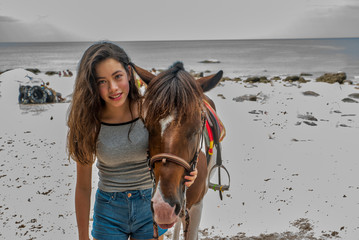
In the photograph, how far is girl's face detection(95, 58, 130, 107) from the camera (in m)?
1.97

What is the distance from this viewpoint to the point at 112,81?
6.51 feet

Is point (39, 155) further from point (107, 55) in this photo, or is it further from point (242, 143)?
point (107, 55)

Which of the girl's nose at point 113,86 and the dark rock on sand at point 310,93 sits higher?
the girl's nose at point 113,86

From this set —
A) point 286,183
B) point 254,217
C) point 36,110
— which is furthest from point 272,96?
point 36,110

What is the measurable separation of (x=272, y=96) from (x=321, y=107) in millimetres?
2189

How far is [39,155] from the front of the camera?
271 inches

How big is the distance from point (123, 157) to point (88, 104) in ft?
1.43

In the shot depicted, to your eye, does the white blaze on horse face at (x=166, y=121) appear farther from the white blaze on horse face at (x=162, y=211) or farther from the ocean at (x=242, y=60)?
the ocean at (x=242, y=60)

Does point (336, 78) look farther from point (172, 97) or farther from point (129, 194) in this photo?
point (129, 194)

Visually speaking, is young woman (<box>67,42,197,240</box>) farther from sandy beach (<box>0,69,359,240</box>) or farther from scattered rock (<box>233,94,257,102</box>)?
scattered rock (<box>233,94,257,102</box>)

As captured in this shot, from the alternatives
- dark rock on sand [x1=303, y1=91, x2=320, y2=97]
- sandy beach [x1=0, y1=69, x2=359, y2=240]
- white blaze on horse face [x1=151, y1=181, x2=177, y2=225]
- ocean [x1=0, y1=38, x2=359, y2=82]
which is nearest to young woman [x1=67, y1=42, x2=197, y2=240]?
white blaze on horse face [x1=151, y1=181, x2=177, y2=225]

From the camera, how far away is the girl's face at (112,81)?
1.97 meters

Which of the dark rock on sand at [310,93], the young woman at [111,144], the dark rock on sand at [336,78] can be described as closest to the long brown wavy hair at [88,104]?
the young woman at [111,144]

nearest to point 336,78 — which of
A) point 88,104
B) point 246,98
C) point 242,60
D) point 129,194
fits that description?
point 246,98
